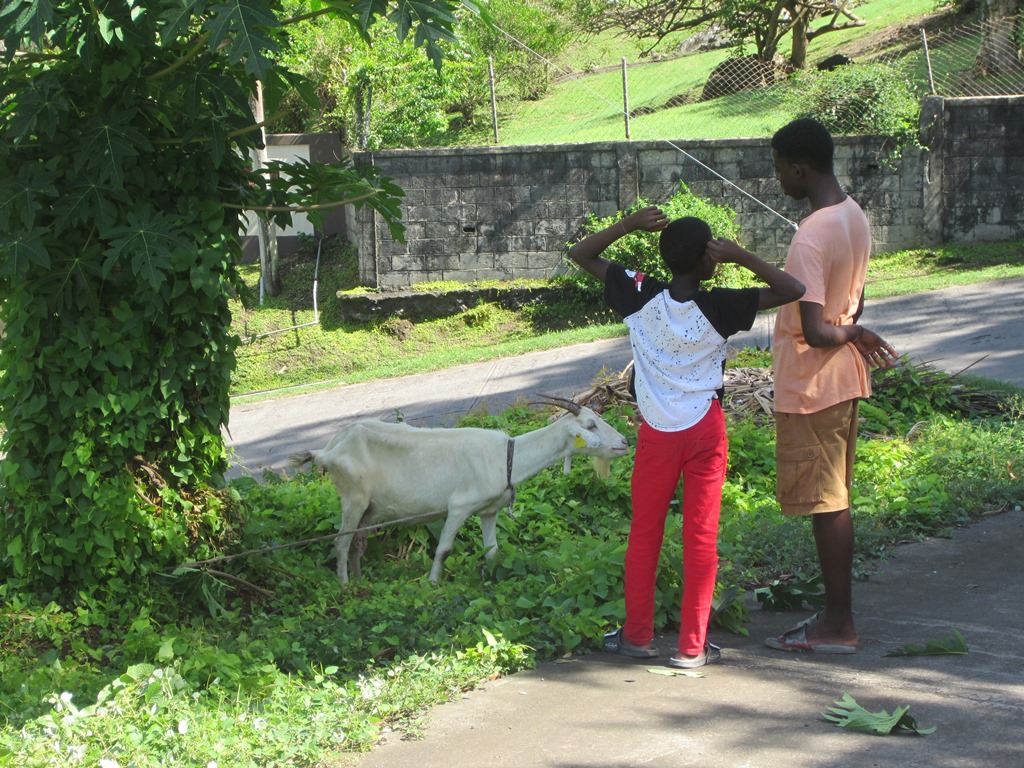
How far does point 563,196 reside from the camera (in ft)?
53.6

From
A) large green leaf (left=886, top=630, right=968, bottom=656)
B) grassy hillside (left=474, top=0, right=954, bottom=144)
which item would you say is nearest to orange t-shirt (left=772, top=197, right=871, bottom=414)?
large green leaf (left=886, top=630, right=968, bottom=656)

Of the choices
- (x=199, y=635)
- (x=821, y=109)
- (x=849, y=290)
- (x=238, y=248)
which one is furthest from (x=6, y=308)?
(x=821, y=109)

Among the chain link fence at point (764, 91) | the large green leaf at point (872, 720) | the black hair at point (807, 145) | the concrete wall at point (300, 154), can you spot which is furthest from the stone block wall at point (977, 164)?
the large green leaf at point (872, 720)

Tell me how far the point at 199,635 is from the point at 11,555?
1.18m

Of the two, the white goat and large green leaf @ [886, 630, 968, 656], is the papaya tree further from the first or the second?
large green leaf @ [886, 630, 968, 656]

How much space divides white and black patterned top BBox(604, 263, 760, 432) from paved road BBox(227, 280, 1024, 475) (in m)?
5.48

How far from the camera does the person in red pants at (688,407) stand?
4.26 meters

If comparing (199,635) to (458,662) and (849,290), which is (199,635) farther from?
(849,290)

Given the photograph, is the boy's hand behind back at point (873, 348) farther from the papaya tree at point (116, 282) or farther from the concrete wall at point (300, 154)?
the concrete wall at point (300, 154)

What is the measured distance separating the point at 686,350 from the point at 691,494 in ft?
1.87

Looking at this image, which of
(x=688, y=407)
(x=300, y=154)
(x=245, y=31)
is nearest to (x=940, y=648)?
(x=688, y=407)

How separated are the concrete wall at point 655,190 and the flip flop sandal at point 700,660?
484 inches

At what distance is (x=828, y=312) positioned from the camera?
4.38 m

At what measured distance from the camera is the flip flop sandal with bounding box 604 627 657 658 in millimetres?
4484
